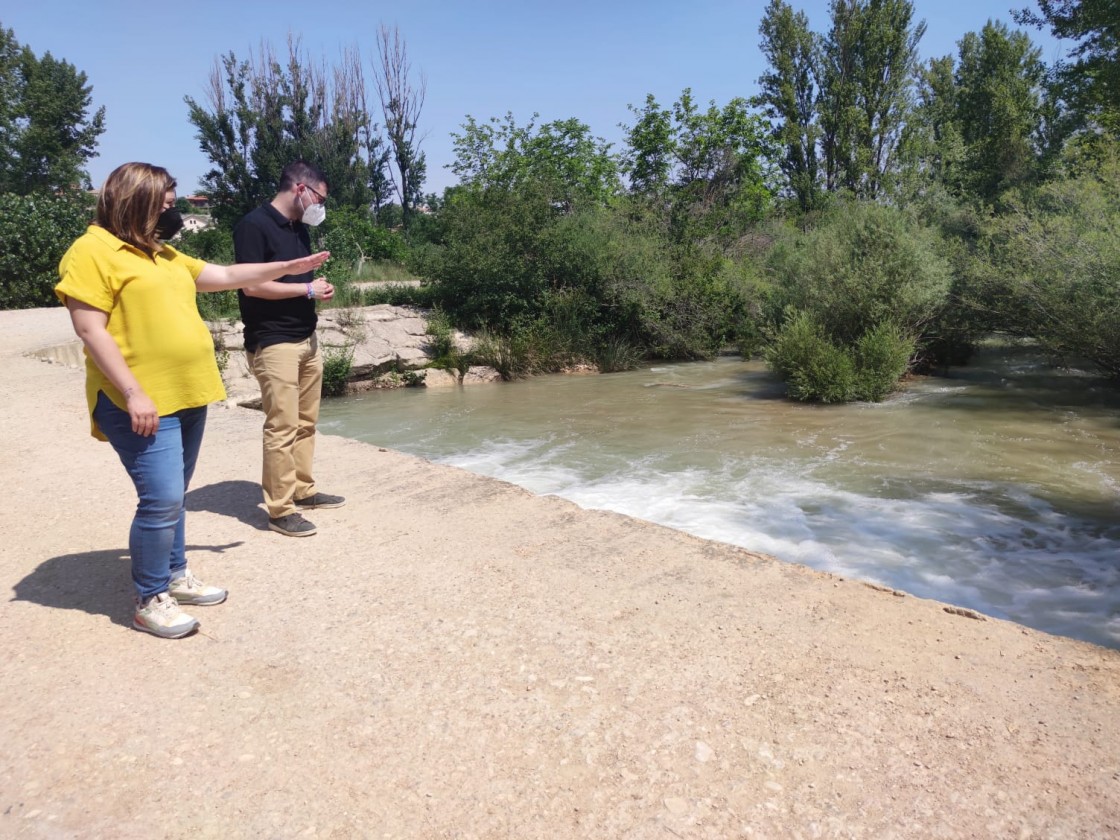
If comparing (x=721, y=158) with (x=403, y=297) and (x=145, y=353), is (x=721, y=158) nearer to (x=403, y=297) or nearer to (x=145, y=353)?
(x=403, y=297)

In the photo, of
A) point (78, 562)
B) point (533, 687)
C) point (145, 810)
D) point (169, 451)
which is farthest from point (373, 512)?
point (145, 810)

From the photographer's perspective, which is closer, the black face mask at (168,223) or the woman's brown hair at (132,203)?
the woman's brown hair at (132,203)

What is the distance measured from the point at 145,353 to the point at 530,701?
78.5 inches

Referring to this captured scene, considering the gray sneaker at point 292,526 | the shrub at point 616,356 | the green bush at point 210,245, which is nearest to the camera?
the gray sneaker at point 292,526

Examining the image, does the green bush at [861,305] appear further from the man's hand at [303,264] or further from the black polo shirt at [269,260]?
the man's hand at [303,264]

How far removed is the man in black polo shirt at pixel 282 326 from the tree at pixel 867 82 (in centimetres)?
2857

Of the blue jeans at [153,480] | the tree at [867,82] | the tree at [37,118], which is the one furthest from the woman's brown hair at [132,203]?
the tree at [37,118]

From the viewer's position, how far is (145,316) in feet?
10.2

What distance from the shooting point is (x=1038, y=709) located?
276cm

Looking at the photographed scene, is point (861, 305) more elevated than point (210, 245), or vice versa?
point (210, 245)

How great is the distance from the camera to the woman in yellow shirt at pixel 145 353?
296 cm

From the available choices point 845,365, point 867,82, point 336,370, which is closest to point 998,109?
point 867,82

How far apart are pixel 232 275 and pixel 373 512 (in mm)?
1879

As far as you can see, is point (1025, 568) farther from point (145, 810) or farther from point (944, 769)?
point (145, 810)
